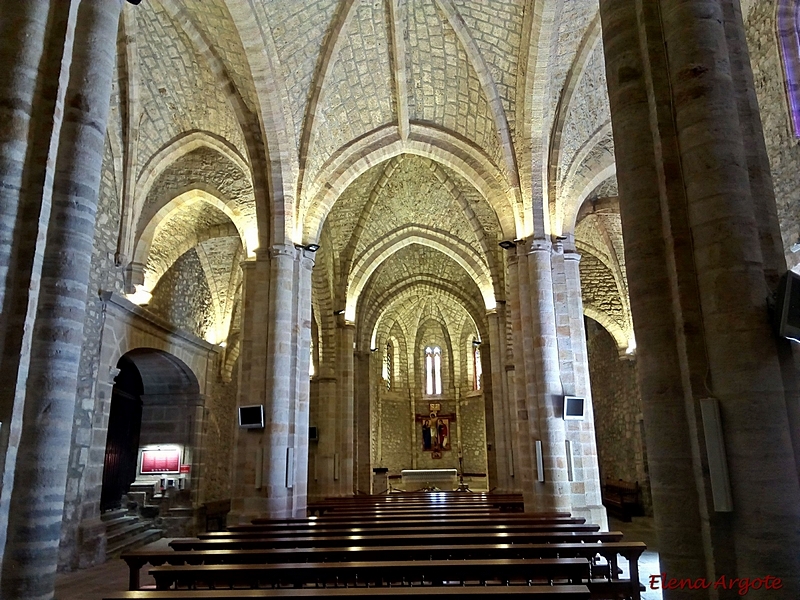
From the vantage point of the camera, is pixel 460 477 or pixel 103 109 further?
pixel 460 477

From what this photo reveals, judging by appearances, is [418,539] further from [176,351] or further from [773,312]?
[176,351]

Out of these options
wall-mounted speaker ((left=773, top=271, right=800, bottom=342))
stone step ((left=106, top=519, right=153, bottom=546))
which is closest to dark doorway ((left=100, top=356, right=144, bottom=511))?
stone step ((left=106, top=519, right=153, bottom=546))

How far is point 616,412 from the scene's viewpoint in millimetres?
19406

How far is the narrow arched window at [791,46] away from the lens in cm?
796

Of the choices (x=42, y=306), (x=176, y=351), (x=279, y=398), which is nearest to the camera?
(x=42, y=306)

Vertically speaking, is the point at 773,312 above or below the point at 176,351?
below

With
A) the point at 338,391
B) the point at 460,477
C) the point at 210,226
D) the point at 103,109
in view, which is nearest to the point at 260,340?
the point at 210,226

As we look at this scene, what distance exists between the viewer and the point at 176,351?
45.9 feet

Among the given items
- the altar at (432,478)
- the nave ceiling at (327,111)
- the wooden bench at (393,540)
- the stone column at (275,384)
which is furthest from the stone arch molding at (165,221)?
the altar at (432,478)

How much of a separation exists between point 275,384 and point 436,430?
1879 cm

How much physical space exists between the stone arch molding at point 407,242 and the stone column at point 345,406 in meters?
0.67

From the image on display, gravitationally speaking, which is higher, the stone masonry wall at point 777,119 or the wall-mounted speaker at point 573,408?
the stone masonry wall at point 777,119

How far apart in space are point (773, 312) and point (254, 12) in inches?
365

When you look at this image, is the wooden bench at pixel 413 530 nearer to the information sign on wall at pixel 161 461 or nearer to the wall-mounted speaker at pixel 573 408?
the wall-mounted speaker at pixel 573 408
